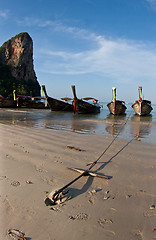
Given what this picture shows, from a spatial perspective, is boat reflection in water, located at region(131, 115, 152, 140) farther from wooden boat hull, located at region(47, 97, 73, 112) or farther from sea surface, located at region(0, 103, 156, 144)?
wooden boat hull, located at region(47, 97, 73, 112)

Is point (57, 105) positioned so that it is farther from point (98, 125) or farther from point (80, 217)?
point (80, 217)

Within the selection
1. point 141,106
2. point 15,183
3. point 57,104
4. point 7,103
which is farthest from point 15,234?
point 7,103

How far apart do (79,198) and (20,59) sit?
79995mm

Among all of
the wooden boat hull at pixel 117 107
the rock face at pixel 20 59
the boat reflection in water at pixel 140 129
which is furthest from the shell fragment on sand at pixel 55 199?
the rock face at pixel 20 59

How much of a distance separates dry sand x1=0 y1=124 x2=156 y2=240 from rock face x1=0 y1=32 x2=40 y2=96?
226ft

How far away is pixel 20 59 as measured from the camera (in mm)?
71375

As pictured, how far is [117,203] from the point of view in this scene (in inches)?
85.6

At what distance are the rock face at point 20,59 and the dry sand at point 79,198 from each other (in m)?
68.7

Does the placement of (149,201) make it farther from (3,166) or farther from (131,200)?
(3,166)

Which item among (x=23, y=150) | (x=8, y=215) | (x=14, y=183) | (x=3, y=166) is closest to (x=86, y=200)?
(x=8, y=215)

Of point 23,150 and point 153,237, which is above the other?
point 23,150

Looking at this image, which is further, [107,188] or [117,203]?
[107,188]

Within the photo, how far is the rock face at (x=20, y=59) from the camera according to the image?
69938 millimetres

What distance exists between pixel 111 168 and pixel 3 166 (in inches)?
92.2
